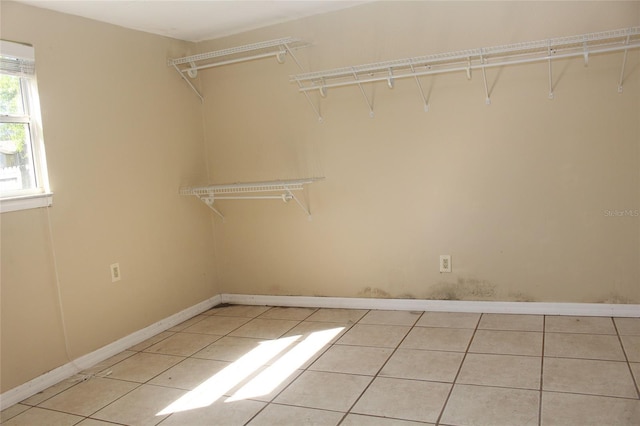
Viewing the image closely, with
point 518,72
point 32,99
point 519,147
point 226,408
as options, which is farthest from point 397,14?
point 226,408

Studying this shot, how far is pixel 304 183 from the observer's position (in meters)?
3.44

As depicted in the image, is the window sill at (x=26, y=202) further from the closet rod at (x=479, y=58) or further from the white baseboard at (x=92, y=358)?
the closet rod at (x=479, y=58)

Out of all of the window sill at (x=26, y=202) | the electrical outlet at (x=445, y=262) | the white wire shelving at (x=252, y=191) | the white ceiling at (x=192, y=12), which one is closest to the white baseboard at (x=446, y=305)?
the electrical outlet at (x=445, y=262)

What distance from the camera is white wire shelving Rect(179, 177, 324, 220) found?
3379 millimetres

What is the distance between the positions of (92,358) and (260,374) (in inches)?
41.0

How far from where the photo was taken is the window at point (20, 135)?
2561 millimetres

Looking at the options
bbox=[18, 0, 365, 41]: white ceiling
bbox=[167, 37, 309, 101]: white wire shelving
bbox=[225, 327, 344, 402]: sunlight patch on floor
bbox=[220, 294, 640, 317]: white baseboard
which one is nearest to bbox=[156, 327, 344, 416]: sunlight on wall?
bbox=[225, 327, 344, 402]: sunlight patch on floor

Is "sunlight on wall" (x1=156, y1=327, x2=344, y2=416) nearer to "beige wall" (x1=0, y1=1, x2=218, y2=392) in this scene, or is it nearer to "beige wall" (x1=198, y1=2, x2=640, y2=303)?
"beige wall" (x1=198, y1=2, x2=640, y2=303)

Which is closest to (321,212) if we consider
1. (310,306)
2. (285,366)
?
(310,306)

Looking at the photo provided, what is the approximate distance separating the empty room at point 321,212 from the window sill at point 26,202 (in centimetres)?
1

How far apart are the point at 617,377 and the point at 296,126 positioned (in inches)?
92.9

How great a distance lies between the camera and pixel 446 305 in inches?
130

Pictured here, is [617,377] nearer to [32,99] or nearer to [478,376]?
[478,376]

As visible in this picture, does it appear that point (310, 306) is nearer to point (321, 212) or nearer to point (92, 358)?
point (321, 212)
